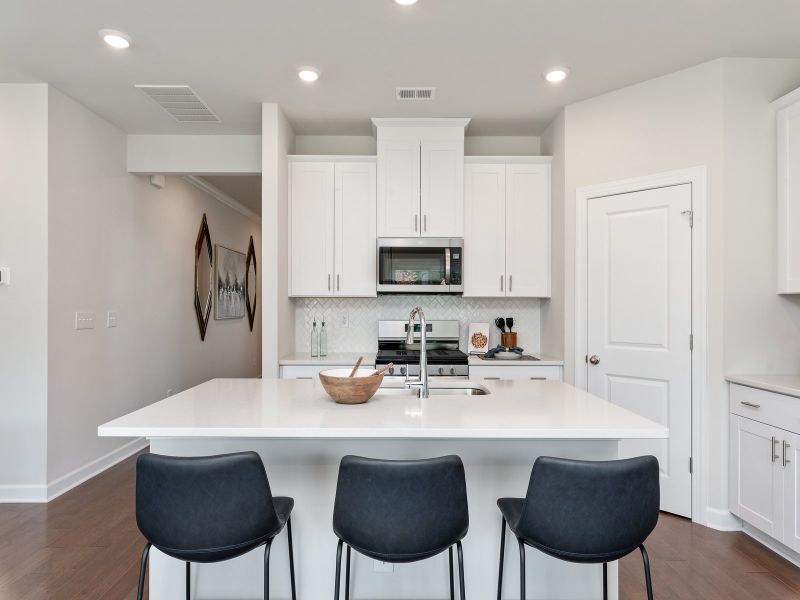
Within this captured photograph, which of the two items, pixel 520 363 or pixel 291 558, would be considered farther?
pixel 520 363

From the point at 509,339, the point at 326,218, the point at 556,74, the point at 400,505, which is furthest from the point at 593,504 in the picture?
the point at 326,218

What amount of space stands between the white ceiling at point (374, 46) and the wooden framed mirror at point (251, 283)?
12.6 feet

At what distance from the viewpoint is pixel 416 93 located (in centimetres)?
340

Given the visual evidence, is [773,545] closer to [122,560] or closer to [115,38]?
[122,560]

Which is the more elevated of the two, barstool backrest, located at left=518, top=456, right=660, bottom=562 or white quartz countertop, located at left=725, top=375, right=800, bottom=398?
white quartz countertop, located at left=725, top=375, right=800, bottom=398

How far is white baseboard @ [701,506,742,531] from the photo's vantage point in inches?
109

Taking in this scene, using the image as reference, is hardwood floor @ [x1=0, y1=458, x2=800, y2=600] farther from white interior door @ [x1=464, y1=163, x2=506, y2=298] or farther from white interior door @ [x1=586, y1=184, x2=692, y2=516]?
white interior door @ [x1=464, y1=163, x2=506, y2=298]

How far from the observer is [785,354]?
281 centimetres

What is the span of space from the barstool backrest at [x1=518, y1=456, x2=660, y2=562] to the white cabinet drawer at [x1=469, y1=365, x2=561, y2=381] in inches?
86.1

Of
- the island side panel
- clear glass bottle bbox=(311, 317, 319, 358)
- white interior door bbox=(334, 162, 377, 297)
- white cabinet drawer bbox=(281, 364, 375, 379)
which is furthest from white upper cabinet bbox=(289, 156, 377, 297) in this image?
the island side panel

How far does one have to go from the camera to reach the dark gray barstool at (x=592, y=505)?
142 cm

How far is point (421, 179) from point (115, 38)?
7.09 feet

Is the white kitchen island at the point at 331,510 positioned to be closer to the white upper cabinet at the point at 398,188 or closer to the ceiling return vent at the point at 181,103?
the white upper cabinet at the point at 398,188

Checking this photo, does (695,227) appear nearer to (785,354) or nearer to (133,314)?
(785,354)
